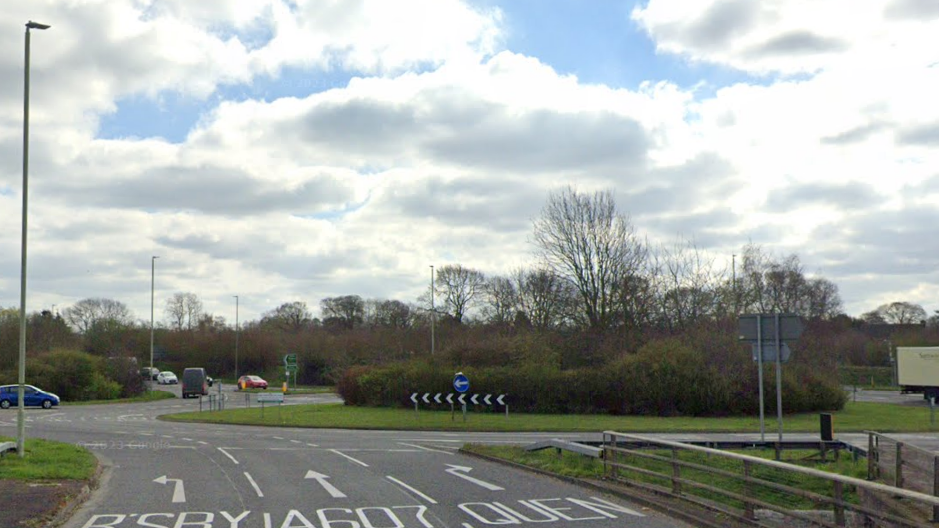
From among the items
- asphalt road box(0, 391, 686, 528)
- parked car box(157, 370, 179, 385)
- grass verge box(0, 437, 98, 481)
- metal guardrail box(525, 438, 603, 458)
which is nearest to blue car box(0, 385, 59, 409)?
asphalt road box(0, 391, 686, 528)

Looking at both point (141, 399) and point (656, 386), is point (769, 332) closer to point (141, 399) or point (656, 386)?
point (656, 386)

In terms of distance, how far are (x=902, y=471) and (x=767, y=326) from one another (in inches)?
225

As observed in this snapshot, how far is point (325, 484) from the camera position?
16.4 metres

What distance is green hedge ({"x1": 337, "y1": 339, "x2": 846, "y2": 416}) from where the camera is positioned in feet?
139

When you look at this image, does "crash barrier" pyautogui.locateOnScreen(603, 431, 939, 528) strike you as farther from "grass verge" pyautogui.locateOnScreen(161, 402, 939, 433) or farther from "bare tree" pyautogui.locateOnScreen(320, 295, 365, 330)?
"bare tree" pyautogui.locateOnScreen(320, 295, 365, 330)

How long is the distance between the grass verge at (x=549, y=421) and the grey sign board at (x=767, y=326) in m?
12.0

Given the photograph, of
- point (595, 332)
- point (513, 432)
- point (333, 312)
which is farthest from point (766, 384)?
point (333, 312)

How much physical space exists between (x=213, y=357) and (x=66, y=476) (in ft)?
282

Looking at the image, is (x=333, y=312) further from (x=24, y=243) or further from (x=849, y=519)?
(x=849, y=519)

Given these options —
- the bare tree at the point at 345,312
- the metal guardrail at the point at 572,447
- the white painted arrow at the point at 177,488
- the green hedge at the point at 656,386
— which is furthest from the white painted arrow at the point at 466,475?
the bare tree at the point at 345,312

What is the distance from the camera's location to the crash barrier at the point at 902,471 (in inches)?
400

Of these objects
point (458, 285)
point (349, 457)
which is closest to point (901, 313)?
point (458, 285)

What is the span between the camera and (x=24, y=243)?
20.9 metres

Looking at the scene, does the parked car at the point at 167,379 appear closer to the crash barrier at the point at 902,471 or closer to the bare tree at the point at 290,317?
the bare tree at the point at 290,317
